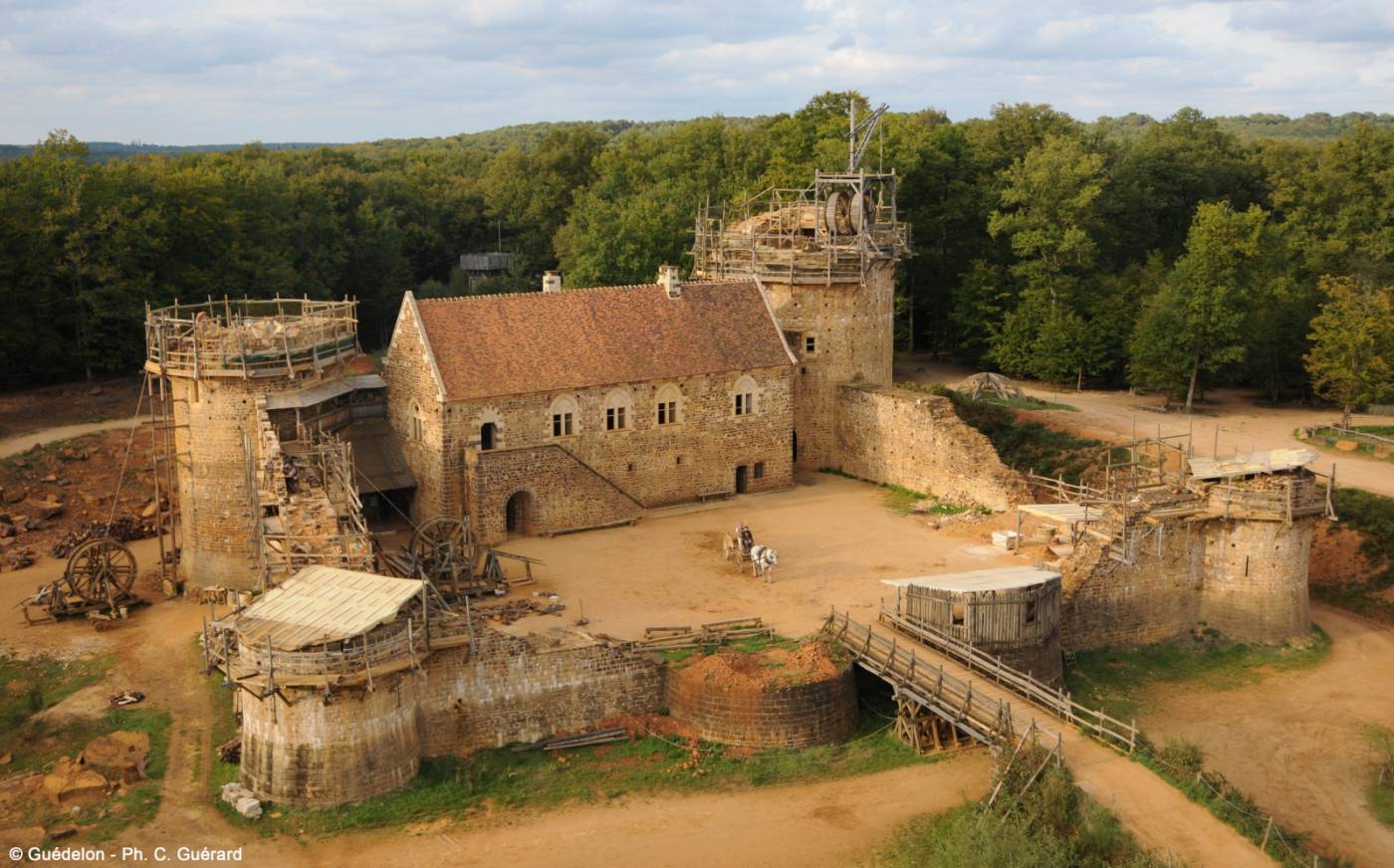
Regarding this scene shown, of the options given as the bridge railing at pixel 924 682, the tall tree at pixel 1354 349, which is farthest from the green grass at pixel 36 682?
the tall tree at pixel 1354 349

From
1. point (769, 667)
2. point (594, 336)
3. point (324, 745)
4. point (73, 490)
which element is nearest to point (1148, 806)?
point (769, 667)

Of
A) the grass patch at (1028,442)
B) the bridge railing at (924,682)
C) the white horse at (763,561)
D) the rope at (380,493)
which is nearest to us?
the bridge railing at (924,682)

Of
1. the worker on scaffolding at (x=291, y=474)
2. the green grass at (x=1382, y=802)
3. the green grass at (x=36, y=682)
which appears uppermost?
the worker on scaffolding at (x=291, y=474)

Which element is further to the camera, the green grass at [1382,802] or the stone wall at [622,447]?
the stone wall at [622,447]

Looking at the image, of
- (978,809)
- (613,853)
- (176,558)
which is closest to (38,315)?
(176,558)

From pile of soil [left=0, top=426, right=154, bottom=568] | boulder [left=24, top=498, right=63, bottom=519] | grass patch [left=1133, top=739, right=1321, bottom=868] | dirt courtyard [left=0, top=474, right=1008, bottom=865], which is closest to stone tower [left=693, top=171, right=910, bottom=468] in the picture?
dirt courtyard [left=0, top=474, right=1008, bottom=865]

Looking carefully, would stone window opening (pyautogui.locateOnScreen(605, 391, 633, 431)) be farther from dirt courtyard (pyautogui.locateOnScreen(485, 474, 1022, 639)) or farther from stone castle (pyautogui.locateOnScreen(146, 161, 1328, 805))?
dirt courtyard (pyautogui.locateOnScreen(485, 474, 1022, 639))

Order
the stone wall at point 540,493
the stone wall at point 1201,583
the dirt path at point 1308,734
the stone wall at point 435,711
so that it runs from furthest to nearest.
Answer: the stone wall at point 540,493 < the stone wall at point 1201,583 < the dirt path at point 1308,734 < the stone wall at point 435,711

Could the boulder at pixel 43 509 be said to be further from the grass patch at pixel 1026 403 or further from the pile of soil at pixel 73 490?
the grass patch at pixel 1026 403

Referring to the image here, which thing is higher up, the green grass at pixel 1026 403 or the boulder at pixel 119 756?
the green grass at pixel 1026 403
